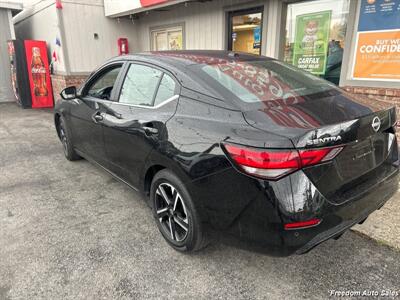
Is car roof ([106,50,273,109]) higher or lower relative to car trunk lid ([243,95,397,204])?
higher

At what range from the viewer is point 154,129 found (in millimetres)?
2500

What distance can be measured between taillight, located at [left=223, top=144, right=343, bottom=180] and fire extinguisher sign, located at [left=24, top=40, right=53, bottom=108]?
1026cm

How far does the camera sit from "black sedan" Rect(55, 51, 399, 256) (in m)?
1.77

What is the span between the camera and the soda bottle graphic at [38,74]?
9.91 metres

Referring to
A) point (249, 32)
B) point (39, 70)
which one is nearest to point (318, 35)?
point (249, 32)

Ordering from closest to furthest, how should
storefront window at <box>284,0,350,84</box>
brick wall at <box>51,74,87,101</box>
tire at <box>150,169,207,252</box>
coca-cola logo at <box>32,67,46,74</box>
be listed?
tire at <box>150,169,207,252</box> → storefront window at <box>284,0,350,84</box> → brick wall at <box>51,74,87,101</box> → coca-cola logo at <box>32,67,46,74</box>

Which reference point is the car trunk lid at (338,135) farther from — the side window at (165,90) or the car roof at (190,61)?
the side window at (165,90)

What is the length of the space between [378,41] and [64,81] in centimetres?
828

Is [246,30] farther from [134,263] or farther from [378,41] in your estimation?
[134,263]

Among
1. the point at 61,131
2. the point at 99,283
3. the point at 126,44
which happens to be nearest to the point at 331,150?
the point at 99,283

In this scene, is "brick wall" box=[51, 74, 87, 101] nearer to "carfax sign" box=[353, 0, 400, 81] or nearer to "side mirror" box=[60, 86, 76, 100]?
"side mirror" box=[60, 86, 76, 100]

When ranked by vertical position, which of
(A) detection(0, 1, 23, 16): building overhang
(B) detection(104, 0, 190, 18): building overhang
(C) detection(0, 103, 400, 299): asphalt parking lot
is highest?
(A) detection(0, 1, 23, 16): building overhang

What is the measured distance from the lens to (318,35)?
554 centimetres

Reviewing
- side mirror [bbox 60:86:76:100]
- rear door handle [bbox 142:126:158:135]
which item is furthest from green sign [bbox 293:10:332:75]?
rear door handle [bbox 142:126:158:135]
